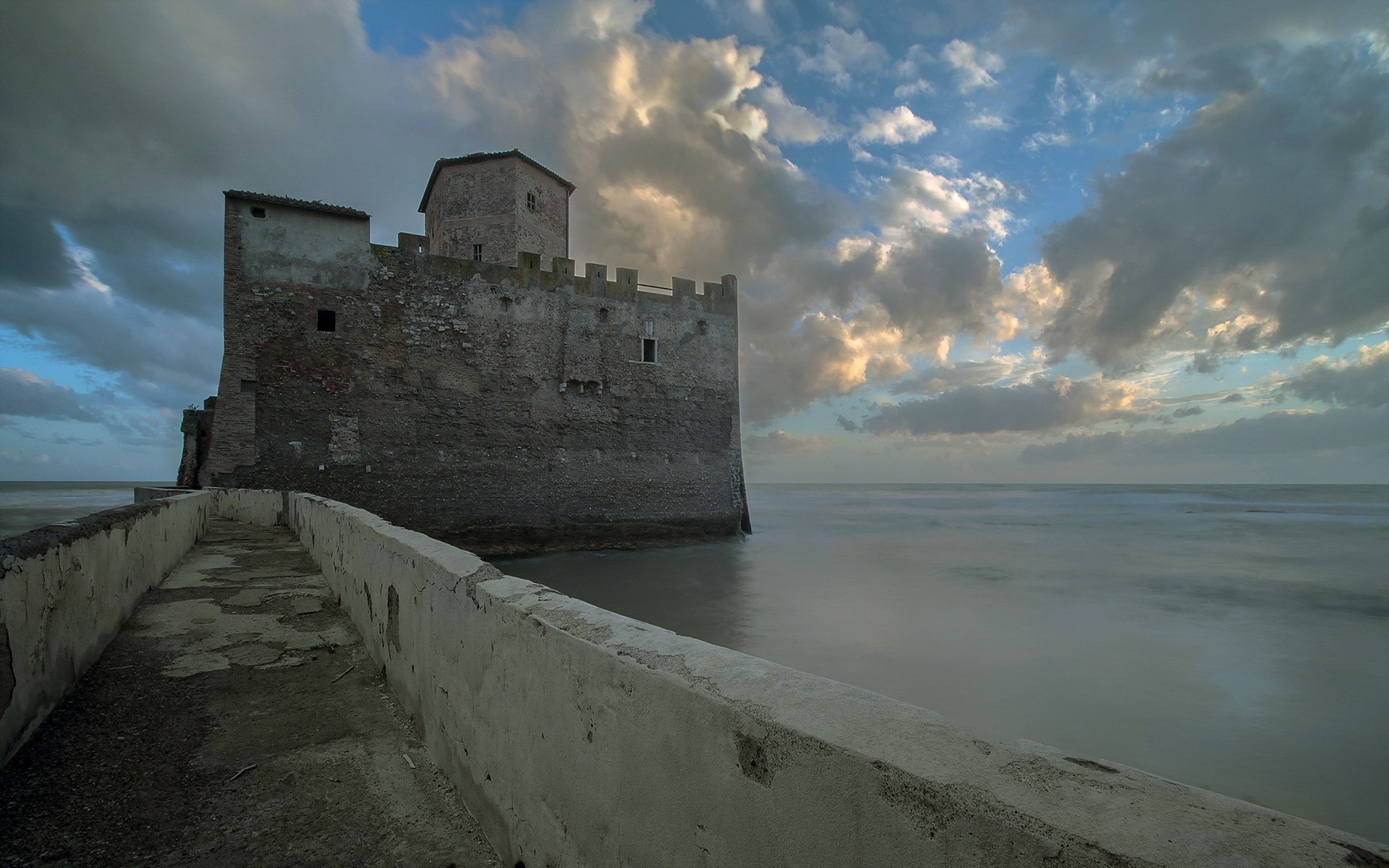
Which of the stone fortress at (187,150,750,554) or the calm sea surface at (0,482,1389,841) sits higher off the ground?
the stone fortress at (187,150,750,554)

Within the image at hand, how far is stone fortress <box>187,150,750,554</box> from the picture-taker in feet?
41.7

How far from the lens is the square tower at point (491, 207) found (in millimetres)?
18344

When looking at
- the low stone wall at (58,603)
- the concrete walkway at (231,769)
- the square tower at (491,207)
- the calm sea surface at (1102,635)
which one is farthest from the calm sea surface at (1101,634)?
the square tower at (491,207)

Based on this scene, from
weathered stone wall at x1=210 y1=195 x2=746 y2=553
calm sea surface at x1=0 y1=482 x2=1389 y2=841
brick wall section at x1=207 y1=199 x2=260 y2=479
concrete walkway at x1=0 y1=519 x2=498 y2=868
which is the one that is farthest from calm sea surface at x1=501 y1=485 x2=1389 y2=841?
brick wall section at x1=207 y1=199 x2=260 y2=479

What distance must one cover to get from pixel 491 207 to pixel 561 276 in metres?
4.68

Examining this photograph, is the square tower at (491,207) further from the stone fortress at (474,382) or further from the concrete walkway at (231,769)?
the concrete walkway at (231,769)

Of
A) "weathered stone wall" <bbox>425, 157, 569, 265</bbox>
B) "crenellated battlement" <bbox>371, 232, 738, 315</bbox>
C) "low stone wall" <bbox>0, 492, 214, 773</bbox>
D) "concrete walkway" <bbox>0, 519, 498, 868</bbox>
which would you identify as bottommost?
"concrete walkway" <bbox>0, 519, 498, 868</bbox>

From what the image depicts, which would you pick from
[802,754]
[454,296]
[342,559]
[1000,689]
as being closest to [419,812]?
[802,754]

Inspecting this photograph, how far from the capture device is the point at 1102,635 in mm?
9789

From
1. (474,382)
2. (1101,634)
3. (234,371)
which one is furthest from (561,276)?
(1101,634)

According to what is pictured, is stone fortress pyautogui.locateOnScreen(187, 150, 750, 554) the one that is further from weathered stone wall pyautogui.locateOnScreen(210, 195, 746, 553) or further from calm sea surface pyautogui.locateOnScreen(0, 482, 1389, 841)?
calm sea surface pyautogui.locateOnScreen(0, 482, 1389, 841)

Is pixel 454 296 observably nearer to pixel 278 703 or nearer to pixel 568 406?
pixel 568 406

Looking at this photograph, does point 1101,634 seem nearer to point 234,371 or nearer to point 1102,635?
point 1102,635

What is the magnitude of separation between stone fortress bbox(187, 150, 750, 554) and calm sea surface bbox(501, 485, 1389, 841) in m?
1.60
